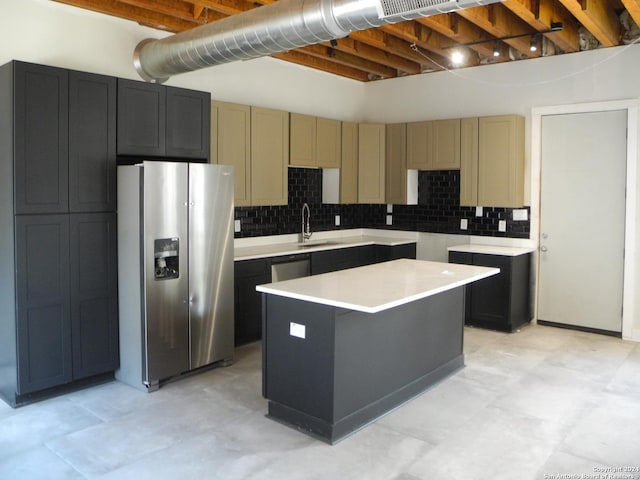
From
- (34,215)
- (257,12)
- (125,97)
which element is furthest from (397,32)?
(34,215)

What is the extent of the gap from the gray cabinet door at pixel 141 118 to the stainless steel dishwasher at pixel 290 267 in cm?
165

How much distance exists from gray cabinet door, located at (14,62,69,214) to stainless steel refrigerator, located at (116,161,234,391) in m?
0.45

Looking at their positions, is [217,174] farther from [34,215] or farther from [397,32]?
[397,32]

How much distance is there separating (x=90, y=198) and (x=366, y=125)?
386cm

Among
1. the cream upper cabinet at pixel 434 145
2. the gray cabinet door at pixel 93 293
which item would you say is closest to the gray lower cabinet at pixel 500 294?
the cream upper cabinet at pixel 434 145

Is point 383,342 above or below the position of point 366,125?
below

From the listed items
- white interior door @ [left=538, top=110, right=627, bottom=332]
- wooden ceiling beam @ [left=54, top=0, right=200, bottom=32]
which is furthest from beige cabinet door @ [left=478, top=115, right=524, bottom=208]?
wooden ceiling beam @ [left=54, top=0, right=200, bottom=32]

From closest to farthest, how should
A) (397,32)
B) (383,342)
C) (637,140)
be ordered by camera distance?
(383,342)
(397,32)
(637,140)

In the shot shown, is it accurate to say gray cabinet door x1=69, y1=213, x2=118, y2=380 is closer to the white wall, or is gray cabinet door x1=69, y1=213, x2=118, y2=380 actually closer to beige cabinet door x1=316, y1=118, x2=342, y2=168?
the white wall

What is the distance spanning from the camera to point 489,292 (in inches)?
235

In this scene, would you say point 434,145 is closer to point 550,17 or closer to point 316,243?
point 316,243

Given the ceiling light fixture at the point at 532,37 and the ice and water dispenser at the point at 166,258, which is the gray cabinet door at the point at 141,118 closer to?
the ice and water dispenser at the point at 166,258

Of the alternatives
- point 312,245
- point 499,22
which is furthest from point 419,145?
point 499,22

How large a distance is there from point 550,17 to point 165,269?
390 cm
